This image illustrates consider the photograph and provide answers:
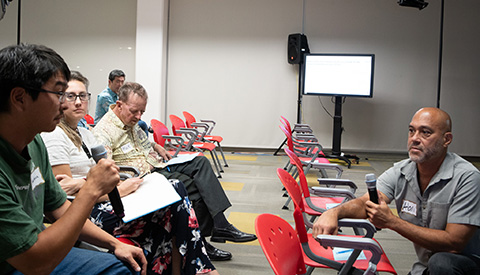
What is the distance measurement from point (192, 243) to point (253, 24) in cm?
652

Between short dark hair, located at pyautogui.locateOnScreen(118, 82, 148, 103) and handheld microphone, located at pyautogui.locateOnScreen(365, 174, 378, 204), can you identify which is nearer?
handheld microphone, located at pyautogui.locateOnScreen(365, 174, 378, 204)

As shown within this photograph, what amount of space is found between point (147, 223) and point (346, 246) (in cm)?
98

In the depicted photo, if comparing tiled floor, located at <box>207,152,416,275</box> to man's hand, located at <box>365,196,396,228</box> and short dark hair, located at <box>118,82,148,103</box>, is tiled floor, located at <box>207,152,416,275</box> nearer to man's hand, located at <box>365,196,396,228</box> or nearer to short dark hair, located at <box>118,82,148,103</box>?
man's hand, located at <box>365,196,396,228</box>

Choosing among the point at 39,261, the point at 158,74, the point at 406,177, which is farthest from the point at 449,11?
the point at 39,261

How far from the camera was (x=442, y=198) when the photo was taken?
180 cm

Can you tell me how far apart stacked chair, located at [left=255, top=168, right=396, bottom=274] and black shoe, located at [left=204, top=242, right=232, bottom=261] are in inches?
34.0

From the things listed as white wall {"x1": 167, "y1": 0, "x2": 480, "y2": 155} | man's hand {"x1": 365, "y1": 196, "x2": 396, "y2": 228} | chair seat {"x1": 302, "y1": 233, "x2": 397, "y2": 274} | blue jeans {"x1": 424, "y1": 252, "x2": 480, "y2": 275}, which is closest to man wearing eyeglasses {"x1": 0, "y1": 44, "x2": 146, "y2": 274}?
chair seat {"x1": 302, "y1": 233, "x2": 397, "y2": 274}

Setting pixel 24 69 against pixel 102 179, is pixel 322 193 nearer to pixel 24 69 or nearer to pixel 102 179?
pixel 102 179

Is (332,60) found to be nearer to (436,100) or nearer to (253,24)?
(253,24)

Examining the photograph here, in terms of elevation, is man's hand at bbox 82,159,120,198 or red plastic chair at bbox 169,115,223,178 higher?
man's hand at bbox 82,159,120,198

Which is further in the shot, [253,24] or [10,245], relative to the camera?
[253,24]

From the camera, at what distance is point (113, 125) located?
292 cm

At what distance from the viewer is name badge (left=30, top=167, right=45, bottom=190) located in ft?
4.09

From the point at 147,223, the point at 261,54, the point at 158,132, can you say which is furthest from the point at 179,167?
the point at 261,54
